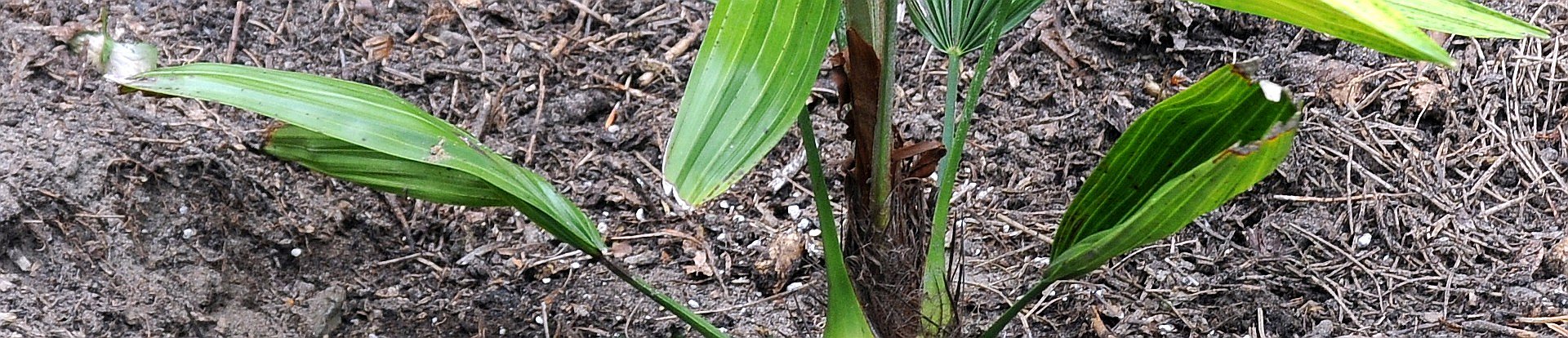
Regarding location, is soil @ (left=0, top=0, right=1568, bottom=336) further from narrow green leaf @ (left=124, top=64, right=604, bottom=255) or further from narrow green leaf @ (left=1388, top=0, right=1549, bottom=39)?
narrow green leaf @ (left=1388, top=0, right=1549, bottom=39)

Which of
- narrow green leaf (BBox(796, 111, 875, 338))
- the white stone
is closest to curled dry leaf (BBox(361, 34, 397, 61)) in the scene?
narrow green leaf (BBox(796, 111, 875, 338))

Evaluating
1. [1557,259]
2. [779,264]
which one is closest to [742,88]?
[779,264]

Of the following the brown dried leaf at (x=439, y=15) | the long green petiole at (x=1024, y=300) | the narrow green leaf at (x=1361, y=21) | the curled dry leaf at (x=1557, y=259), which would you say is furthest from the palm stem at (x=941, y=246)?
the brown dried leaf at (x=439, y=15)

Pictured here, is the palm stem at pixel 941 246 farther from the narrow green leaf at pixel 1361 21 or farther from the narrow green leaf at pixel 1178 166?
the narrow green leaf at pixel 1361 21

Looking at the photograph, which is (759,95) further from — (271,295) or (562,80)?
(562,80)

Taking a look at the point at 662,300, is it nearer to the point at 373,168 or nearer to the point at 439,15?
the point at 373,168
